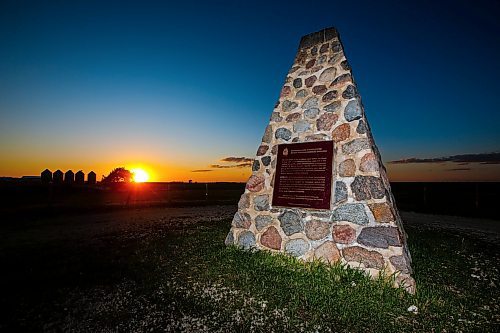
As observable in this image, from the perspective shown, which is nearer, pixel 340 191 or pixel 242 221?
pixel 340 191

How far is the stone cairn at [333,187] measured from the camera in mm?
4344

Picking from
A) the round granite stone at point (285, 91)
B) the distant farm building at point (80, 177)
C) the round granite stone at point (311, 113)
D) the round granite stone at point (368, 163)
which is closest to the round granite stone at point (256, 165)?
the round granite stone at point (311, 113)

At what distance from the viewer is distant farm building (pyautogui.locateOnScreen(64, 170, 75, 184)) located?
1678 cm

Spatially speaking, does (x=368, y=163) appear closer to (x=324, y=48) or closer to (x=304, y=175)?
(x=304, y=175)

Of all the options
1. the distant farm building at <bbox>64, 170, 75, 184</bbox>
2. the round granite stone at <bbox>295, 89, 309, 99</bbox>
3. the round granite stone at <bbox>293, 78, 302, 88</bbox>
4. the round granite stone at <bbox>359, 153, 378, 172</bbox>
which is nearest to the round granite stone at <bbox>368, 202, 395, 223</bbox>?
the round granite stone at <bbox>359, 153, 378, 172</bbox>

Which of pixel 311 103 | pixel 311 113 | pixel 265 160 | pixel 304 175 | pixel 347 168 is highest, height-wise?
pixel 311 103

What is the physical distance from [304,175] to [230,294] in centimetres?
251

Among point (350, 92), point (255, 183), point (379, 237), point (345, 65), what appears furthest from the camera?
point (255, 183)

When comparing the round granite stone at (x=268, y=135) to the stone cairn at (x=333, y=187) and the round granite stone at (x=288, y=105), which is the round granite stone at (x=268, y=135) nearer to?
the stone cairn at (x=333, y=187)

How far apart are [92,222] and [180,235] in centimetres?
432

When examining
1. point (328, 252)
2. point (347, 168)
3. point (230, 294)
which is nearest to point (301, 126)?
point (347, 168)

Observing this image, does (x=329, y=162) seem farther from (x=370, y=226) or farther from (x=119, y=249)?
(x=119, y=249)

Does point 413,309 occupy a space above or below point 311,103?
below

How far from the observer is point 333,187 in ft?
16.1
